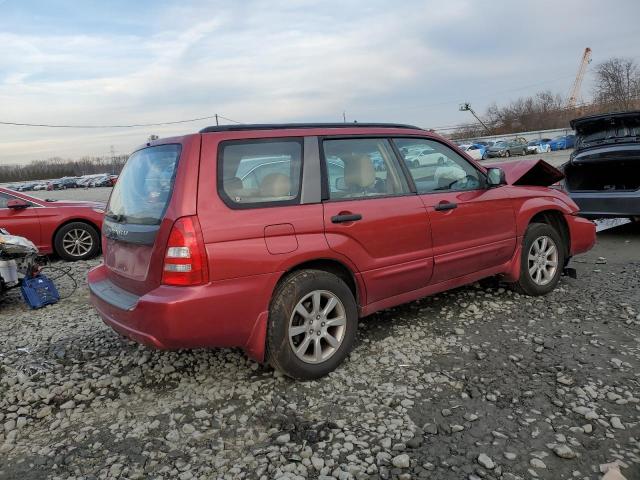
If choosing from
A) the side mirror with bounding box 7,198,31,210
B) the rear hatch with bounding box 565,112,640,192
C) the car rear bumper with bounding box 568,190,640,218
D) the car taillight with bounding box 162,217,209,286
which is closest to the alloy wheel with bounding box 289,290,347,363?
the car taillight with bounding box 162,217,209,286

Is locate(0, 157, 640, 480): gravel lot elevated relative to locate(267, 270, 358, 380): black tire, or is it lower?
lower

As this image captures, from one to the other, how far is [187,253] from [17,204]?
21.3 feet

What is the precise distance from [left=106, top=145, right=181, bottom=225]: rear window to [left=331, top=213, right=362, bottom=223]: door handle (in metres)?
1.09

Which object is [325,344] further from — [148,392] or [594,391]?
[594,391]

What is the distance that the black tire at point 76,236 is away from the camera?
8305 millimetres

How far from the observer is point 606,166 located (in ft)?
25.7

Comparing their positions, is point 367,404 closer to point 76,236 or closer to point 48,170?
point 76,236

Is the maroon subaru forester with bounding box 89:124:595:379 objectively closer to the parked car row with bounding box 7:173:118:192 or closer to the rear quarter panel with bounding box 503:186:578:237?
the rear quarter panel with bounding box 503:186:578:237

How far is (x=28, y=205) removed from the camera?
322 inches

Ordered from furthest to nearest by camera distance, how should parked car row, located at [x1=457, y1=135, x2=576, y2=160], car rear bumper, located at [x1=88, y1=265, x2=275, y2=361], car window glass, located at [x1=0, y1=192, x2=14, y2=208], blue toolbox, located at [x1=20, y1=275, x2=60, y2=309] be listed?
1. parked car row, located at [x1=457, y1=135, x2=576, y2=160]
2. car window glass, located at [x1=0, y1=192, x2=14, y2=208]
3. blue toolbox, located at [x1=20, y1=275, x2=60, y2=309]
4. car rear bumper, located at [x1=88, y1=265, x2=275, y2=361]

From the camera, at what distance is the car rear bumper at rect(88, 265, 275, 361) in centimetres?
Result: 296

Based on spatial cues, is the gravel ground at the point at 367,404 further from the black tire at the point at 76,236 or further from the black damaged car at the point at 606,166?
the black tire at the point at 76,236

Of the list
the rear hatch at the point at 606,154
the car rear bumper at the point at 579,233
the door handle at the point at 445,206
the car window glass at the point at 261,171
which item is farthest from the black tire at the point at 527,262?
the rear hatch at the point at 606,154

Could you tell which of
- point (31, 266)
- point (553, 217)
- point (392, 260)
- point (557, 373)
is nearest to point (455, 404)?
point (557, 373)
